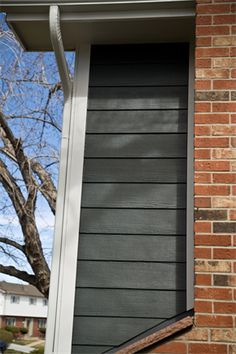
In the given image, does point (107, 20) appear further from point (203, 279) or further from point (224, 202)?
point (203, 279)

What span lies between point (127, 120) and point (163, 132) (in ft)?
0.78

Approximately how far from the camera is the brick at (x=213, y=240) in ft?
7.05

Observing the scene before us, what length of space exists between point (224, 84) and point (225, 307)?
3.62 ft

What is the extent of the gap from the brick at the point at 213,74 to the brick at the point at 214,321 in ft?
3.88

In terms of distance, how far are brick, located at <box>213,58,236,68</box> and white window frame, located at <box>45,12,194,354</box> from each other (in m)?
0.41

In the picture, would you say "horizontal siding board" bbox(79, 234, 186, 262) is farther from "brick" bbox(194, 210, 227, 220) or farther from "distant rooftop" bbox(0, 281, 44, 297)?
"distant rooftop" bbox(0, 281, 44, 297)

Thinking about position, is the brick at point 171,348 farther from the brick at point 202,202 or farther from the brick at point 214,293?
the brick at point 202,202

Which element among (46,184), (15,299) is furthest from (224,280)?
(15,299)

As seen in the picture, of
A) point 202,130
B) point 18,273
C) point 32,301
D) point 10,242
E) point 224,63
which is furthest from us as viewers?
point 32,301

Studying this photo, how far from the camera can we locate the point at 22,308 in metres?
14.9

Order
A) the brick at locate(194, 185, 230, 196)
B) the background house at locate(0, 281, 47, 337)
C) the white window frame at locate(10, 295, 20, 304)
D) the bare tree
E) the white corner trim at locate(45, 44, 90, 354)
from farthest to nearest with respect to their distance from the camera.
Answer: the white window frame at locate(10, 295, 20, 304) < the background house at locate(0, 281, 47, 337) < the bare tree < the white corner trim at locate(45, 44, 90, 354) < the brick at locate(194, 185, 230, 196)

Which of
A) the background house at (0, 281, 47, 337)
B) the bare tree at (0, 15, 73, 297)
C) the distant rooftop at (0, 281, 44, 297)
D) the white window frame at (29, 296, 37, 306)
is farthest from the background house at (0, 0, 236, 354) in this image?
the white window frame at (29, 296, 37, 306)

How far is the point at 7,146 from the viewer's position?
31.0 ft

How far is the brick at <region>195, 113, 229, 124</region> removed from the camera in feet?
7.68
